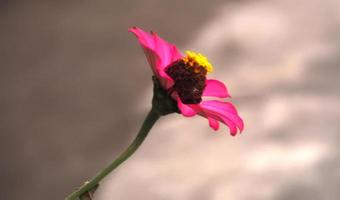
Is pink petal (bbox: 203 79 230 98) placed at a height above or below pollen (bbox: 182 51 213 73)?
below

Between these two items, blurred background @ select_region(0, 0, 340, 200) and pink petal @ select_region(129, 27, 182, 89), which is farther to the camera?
blurred background @ select_region(0, 0, 340, 200)

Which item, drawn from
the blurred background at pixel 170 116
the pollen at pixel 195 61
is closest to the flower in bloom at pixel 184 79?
the pollen at pixel 195 61

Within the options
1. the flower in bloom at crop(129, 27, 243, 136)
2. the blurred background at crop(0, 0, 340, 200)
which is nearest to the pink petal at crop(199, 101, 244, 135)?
the flower in bloom at crop(129, 27, 243, 136)

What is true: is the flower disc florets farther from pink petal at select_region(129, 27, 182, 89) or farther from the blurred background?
the blurred background

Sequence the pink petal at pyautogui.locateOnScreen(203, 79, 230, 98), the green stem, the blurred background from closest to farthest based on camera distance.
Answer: the green stem → the pink petal at pyautogui.locateOnScreen(203, 79, 230, 98) → the blurred background

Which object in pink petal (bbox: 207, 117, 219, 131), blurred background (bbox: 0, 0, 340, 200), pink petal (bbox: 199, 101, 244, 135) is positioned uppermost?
pink petal (bbox: 199, 101, 244, 135)

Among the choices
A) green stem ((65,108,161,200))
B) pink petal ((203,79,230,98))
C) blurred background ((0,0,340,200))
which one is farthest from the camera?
blurred background ((0,0,340,200))

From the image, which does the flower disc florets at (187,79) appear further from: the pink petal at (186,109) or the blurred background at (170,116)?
the blurred background at (170,116)

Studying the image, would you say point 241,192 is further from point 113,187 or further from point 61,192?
point 61,192
